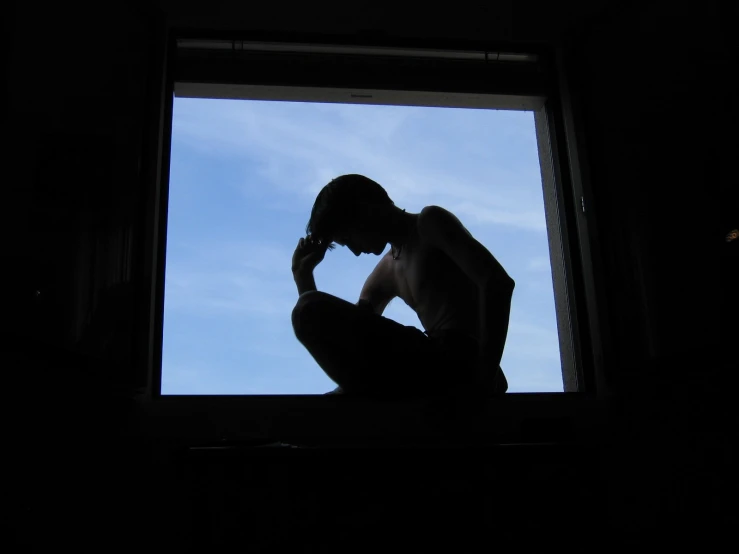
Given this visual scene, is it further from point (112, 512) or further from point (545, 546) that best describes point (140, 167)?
point (545, 546)

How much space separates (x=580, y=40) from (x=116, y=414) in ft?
4.48

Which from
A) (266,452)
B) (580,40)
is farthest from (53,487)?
(580,40)

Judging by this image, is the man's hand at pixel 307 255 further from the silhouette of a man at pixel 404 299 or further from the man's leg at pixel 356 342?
the man's leg at pixel 356 342

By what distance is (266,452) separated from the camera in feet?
3.60

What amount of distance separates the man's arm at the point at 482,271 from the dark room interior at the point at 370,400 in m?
0.15

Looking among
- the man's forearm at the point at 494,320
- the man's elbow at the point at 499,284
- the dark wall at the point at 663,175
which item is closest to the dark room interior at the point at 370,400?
the dark wall at the point at 663,175

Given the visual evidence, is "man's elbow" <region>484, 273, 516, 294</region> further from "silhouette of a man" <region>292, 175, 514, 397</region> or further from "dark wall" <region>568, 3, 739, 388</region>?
"dark wall" <region>568, 3, 739, 388</region>

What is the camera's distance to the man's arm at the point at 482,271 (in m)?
1.54

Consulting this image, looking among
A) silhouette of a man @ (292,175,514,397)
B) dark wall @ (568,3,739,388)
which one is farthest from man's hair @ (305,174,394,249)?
dark wall @ (568,3,739,388)

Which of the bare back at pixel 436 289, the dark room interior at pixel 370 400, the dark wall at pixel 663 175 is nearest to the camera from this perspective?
the dark room interior at pixel 370 400

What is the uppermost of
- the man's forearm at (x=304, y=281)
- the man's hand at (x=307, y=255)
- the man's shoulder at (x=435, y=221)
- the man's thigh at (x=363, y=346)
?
the man's shoulder at (x=435, y=221)

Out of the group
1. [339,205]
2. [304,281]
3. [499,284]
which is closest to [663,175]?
[499,284]

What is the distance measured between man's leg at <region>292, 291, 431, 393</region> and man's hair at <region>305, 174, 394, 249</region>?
0.19 m

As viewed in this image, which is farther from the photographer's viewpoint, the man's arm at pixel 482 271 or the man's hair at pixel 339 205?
the man's hair at pixel 339 205
